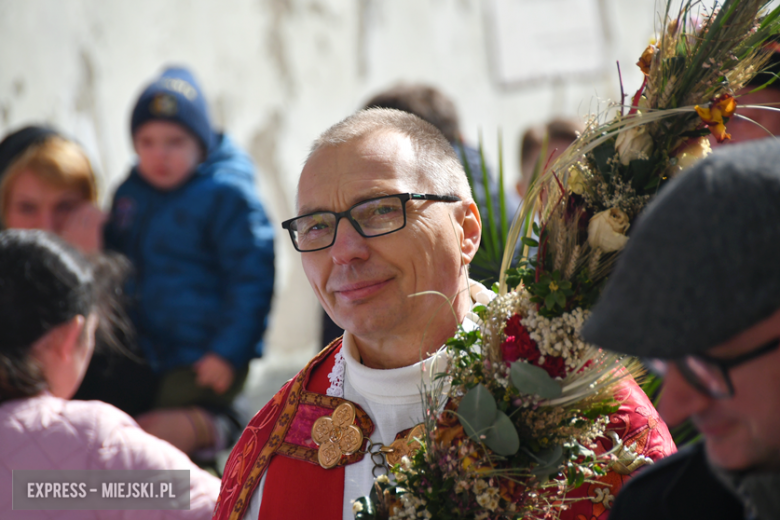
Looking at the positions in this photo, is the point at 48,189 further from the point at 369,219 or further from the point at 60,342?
the point at 369,219

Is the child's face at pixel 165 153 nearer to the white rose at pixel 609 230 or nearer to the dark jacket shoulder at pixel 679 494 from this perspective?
the white rose at pixel 609 230

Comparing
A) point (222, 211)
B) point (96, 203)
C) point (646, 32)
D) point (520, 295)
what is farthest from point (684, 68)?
point (646, 32)

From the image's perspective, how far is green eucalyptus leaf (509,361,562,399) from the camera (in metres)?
1.44

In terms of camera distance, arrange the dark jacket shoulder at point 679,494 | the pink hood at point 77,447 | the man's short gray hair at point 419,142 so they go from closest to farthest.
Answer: the dark jacket shoulder at point 679,494 < the man's short gray hair at point 419,142 < the pink hood at point 77,447

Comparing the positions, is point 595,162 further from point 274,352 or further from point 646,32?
point 646,32

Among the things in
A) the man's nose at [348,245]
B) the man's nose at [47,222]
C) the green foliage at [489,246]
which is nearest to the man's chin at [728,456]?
the man's nose at [348,245]

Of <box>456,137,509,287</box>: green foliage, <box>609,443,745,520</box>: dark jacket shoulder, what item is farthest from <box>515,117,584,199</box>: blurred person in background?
<box>609,443,745,520</box>: dark jacket shoulder

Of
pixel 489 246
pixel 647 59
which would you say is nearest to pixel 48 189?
pixel 489 246

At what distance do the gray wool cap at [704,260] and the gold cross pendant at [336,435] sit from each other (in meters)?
1.10

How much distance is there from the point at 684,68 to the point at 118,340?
2.93 meters

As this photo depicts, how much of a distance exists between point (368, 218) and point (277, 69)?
215 inches

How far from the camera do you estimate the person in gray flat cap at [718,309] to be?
81cm

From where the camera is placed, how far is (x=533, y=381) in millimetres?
1439

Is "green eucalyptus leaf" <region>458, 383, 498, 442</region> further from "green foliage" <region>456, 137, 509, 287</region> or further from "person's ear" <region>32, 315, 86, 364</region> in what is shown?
"person's ear" <region>32, 315, 86, 364</region>
